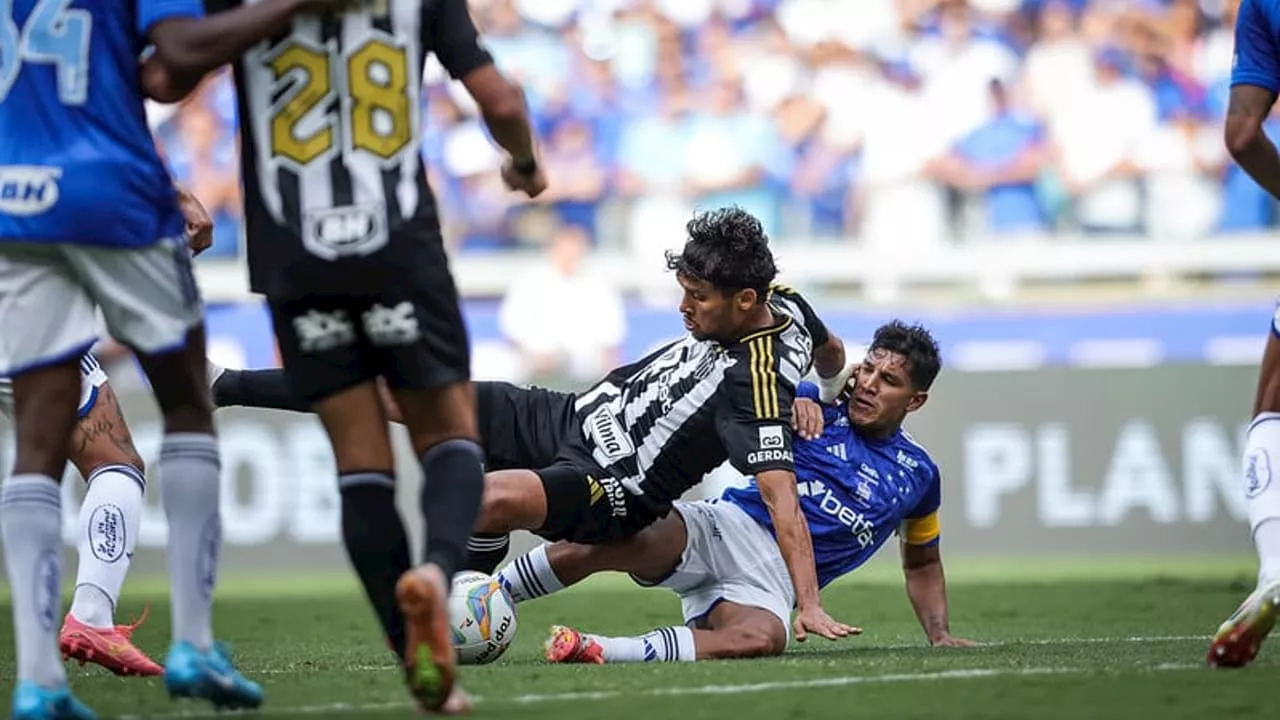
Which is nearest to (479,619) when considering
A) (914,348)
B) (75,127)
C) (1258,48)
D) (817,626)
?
(817,626)

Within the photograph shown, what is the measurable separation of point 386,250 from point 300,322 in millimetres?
292

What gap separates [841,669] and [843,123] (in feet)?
35.1

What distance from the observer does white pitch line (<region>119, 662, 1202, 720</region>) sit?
4781 mm

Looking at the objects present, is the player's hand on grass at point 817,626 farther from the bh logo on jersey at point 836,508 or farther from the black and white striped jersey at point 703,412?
the bh logo on jersey at point 836,508

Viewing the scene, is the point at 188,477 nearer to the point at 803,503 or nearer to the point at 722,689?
the point at 722,689

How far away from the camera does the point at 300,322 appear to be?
15.6ft

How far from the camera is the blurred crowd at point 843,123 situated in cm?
1554

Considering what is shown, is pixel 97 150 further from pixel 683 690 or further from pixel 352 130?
pixel 683 690

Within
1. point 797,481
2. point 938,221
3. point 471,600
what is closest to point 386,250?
point 471,600

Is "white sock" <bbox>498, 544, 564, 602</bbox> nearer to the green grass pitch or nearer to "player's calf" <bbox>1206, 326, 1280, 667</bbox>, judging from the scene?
the green grass pitch

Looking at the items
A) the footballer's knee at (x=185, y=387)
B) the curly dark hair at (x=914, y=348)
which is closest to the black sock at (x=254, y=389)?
the footballer's knee at (x=185, y=387)

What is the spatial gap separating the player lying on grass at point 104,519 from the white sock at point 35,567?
118 centimetres

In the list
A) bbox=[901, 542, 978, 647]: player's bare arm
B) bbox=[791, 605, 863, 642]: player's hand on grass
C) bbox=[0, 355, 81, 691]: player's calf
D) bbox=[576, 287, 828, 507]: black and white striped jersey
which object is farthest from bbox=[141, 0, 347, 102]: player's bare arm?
bbox=[901, 542, 978, 647]: player's bare arm

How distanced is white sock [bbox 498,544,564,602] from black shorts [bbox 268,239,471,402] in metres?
2.38
